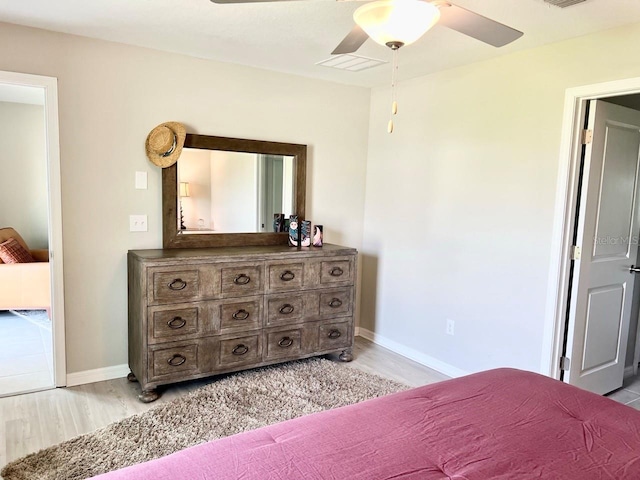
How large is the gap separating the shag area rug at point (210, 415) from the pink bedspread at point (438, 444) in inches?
49.2

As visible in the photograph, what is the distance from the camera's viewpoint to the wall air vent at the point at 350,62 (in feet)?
10.5

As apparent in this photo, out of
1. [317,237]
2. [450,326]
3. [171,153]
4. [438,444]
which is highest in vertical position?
[171,153]

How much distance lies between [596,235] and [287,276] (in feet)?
6.86

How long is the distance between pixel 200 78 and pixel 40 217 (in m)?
3.54

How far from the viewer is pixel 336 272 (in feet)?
11.8

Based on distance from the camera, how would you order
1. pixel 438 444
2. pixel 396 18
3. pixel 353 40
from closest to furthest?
pixel 438 444, pixel 396 18, pixel 353 40

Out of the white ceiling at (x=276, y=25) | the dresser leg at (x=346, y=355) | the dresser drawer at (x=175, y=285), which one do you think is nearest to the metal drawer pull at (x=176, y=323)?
the dresser drawer at (x=175, y=285)

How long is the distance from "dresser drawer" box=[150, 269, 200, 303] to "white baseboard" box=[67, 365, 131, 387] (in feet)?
2.68

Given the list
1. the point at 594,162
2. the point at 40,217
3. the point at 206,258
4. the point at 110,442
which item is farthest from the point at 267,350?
the point at 40,217

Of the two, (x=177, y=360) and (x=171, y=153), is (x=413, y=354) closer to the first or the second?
(x=177, y=360)

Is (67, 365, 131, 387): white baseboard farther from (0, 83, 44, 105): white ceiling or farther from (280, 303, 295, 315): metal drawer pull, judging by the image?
(0, 83, 44, 105): white ceiling

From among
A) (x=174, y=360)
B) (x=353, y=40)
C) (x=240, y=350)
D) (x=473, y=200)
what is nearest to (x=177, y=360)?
(x=174, y=360)

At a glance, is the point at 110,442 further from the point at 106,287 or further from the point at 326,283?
the point at 326,283

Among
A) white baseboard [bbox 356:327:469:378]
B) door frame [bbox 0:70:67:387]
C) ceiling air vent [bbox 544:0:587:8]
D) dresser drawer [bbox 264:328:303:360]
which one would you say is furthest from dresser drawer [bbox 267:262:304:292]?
ceiling air vent [bbox 544:0:587:8]
